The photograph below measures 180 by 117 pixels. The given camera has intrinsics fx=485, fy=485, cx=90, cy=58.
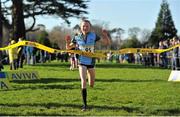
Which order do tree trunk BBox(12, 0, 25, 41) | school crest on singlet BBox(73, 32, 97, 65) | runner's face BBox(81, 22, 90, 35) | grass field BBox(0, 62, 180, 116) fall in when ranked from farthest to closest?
tree trunk BBox(12, 0, 25, 41) < school crest on singlet BBox(73, 32, 97, 65) < runner's face BBox(81, 22, 90, 35) < grass field BBox(0, 62, 180, 116)

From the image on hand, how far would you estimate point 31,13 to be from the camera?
53656 millimetres

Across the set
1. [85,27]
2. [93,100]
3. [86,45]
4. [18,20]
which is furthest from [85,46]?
[18,20]

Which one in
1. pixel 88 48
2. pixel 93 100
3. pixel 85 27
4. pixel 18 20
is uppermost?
pixel 18 20

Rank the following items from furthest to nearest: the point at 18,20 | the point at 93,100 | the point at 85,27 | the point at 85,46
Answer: the point at 18,20 → the point at 93,100 → the point at 85,46 → the point at 85,27

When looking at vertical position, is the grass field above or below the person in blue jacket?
below

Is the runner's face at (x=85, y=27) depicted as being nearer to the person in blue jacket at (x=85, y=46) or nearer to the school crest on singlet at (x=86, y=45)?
the person in blue jacket at (x=85, y=46)

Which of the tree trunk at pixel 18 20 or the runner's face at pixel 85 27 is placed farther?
the tree trunk at pixel 18 20

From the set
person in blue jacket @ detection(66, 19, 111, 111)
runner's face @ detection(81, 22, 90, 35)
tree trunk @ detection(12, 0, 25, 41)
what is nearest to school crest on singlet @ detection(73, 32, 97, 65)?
person in blue jacket @ detection(66, 19, 111, 111)

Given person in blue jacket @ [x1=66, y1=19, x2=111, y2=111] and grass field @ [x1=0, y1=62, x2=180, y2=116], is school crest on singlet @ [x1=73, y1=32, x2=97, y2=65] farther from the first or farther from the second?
grass field @ [x1=0, y1=62, x2=180, y2=116]

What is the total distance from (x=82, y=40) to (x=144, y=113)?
7.80 ft

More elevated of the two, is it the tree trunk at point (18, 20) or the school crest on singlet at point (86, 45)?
the tree trunk at point (18, 20)

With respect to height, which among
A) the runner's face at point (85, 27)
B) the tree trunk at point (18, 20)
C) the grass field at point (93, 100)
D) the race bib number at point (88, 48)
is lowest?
the grass field at point (93, 100)

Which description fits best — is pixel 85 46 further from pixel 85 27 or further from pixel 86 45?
pixel 85 27

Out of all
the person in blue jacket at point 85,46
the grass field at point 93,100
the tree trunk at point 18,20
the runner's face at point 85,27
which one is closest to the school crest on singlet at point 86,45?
the person in blue jacket at point 85,46
